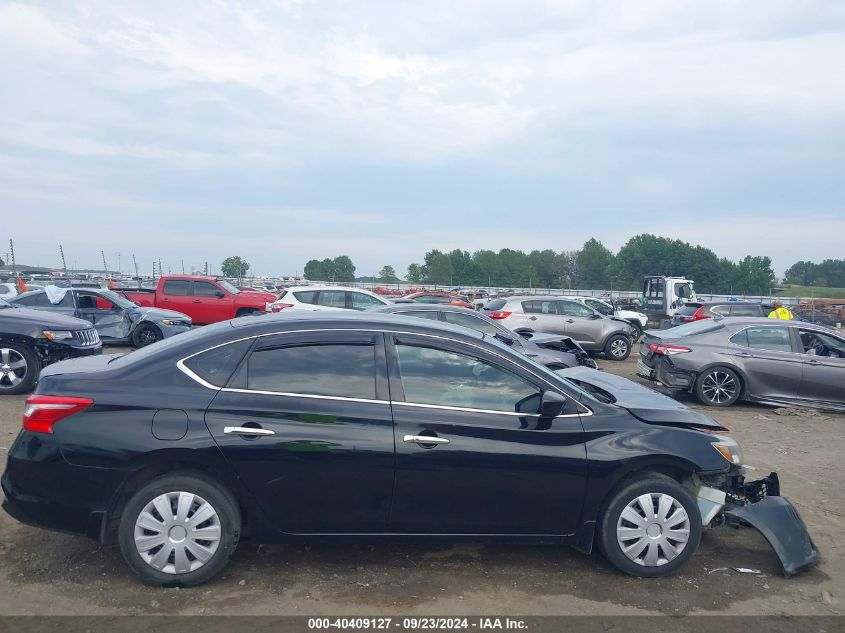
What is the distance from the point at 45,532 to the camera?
463 cm

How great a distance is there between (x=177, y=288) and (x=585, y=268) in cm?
6870

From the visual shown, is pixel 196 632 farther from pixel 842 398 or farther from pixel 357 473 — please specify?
pixel 842 398

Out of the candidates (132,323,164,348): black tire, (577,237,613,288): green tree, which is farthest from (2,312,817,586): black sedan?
(577,237,613,288): green tree

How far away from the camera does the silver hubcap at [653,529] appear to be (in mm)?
4125

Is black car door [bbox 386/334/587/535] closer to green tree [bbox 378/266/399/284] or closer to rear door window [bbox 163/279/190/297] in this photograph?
rear door window [bbox 163/279/190/297]

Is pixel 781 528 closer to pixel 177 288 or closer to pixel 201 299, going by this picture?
pixel 201 299

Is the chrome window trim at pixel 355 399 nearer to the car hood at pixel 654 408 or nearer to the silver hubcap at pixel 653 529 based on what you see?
the car hood at pixel 654 408

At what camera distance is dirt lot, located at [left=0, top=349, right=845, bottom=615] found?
12.3 feet

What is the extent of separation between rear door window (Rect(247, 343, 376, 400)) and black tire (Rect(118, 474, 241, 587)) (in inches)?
26.0

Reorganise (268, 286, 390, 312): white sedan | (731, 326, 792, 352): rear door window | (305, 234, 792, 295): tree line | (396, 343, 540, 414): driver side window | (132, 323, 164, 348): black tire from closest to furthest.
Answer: (396, 343, 540, 414): driver side window → (731, 326, 792, 352): rear door window → (132, 323, 164, 348): black tire → (268, 286, 390, 312): white sedan → (305, 234, 792, 295): tree line

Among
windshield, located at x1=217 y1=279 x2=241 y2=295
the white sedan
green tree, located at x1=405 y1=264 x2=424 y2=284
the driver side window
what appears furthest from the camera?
green tree, located at x1=405 y1=264 x2=424 y2=284

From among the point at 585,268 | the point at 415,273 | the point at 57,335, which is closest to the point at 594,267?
the point at 585,268

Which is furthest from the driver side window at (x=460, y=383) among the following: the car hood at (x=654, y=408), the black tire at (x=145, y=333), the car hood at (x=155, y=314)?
the car hood at (x=155, y=314)

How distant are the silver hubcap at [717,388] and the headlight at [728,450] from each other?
5816mm
